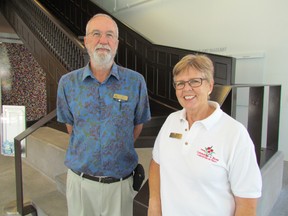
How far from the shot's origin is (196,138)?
91 centimetres

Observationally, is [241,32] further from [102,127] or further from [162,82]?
[102,127]

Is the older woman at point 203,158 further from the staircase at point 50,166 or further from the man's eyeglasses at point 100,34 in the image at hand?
the staircase at point 50,166

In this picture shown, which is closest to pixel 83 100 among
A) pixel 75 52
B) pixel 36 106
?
pixel 75 52

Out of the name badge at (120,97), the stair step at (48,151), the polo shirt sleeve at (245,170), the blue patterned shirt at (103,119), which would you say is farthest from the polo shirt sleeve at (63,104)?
the stair step at (48,151)

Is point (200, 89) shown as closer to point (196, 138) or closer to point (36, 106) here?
point (196, 138)

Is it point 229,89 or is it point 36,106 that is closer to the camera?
point 229,89

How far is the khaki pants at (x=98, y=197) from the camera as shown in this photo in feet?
4.38

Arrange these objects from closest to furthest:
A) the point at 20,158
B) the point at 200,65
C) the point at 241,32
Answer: the point at 200,65 < the point at 20,158 < the point at 241,32

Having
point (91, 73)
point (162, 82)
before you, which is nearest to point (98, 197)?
point (91, 73)

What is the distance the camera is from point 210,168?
86 cm

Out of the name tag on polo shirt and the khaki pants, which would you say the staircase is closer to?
the khaki pants

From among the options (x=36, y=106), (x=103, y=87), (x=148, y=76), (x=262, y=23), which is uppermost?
(x=262, y=23)

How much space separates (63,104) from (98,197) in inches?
22.5

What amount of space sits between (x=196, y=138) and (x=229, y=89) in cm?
52
